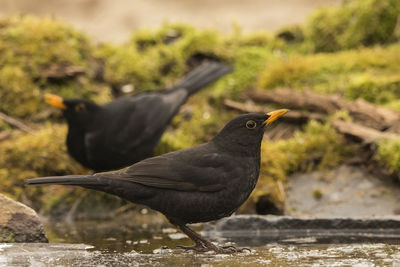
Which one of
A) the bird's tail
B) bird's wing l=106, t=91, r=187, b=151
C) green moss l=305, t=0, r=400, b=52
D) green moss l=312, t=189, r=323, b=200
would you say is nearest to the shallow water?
green moss l=312, t=189, r=323, b=200

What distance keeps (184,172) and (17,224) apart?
1.39 m

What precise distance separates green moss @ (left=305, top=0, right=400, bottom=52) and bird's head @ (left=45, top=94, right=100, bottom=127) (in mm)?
4671

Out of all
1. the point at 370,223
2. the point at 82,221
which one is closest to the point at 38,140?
the point at 82,221

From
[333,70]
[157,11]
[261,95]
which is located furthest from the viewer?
[157,11]

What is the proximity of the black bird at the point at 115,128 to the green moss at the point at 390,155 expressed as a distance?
2632mm

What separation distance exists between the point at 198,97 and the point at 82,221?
11.1 ft

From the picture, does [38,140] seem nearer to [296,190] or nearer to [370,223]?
[296,190]

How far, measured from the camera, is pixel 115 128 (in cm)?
732

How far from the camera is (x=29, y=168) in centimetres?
757

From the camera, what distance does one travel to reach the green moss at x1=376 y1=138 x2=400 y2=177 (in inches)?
247

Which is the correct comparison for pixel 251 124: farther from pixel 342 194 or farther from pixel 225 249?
pixel 342 194

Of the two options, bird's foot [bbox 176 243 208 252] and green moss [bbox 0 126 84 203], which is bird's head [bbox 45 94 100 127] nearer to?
green moss [bbox 0 126 84 203]

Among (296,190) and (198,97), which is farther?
(198,97)

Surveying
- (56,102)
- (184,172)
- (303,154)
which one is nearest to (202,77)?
(303,154)
